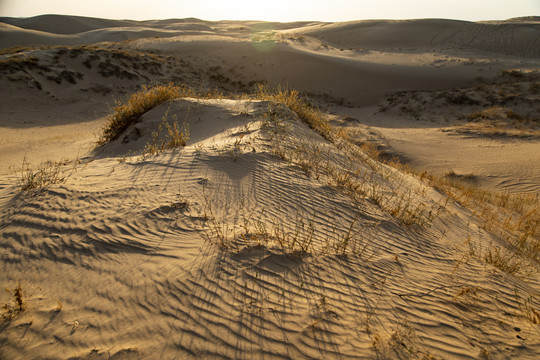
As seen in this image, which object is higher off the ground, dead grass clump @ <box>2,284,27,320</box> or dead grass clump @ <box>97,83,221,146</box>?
dead grass clump @ <box>97,83,221,146</box>

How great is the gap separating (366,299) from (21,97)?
15.6 meters

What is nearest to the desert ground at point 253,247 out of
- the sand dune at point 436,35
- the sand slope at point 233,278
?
the sand slope at point 233,278

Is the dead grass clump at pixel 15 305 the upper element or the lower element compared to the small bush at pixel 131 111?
lower

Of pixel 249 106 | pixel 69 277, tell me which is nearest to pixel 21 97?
pixel 249 106

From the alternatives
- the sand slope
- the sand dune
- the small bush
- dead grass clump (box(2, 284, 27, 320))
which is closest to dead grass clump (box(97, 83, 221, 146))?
the small bush

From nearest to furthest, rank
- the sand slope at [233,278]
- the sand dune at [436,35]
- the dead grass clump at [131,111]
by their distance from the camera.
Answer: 1. the sand slope at [233,278]
2. the dead grass clump at [131,111]
3. the sand dune at [436,35]

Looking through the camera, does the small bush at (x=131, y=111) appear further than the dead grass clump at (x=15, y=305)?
Yes

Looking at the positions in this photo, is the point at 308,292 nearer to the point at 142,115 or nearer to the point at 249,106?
the point at 249,106

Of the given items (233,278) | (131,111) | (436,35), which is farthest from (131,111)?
(436,35)

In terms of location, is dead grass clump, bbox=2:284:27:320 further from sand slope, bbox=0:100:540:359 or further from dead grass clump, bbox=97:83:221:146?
dead grass clump, bbox=97:83:221:146

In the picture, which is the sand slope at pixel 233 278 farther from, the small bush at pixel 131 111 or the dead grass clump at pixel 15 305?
the small bush at pixel 131 111

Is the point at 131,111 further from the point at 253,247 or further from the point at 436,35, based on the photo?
the point at 436,35

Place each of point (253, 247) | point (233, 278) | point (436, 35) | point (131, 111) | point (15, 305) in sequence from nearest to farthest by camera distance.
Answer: point (15, 305) → point (233, 278) → point (253, 247) → point (131, 111) → point (436, 35)

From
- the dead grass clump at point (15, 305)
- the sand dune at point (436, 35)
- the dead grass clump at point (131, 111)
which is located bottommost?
the dead grass clump at point (15, 305)
